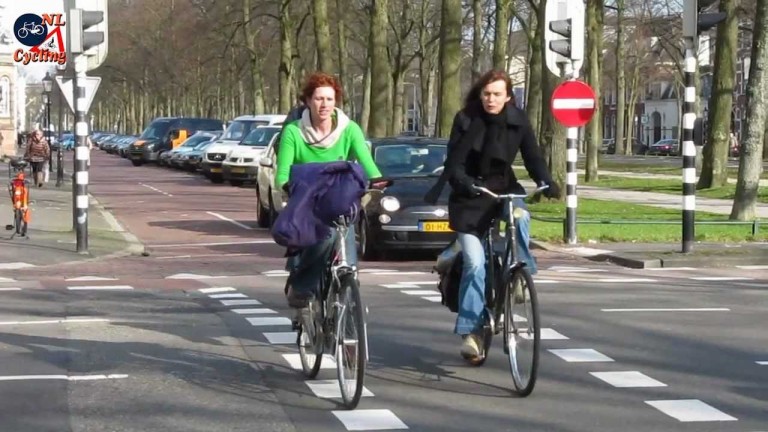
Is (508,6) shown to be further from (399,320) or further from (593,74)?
(399,320)

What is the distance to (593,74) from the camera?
34.7 metres

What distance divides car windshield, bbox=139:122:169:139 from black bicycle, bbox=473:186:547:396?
182 feet

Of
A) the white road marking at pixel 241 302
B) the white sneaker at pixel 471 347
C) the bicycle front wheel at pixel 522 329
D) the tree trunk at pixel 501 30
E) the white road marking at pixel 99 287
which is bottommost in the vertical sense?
the white road marking at pixel 99 287

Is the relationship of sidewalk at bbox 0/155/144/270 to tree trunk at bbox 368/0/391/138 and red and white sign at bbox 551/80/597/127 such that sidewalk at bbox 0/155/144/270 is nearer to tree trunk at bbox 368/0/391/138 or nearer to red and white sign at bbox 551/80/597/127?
red and white sign at bbox 551/80/597/127

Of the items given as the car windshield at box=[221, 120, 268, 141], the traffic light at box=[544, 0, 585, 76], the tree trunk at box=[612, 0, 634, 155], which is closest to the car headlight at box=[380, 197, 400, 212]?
the traffic light at box=[544, 0, 585, 76]

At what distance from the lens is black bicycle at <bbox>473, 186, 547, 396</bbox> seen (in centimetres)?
763

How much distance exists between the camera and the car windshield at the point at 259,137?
128ft

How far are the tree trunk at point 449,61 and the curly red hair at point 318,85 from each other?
901 inches

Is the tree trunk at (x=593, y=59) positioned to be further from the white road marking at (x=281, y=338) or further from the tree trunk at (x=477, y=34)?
the white road marking at (x=281, y=338)

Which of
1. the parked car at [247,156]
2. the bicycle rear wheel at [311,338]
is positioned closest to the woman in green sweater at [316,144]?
the bicycle rear wheel at [311,338]

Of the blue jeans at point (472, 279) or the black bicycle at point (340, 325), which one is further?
the blue jeans at point (472, 279)

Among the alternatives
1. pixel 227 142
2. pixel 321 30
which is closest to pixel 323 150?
pixel 321 30

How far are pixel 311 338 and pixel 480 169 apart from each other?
1429 millimetres

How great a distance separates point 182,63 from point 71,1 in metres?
62.3
